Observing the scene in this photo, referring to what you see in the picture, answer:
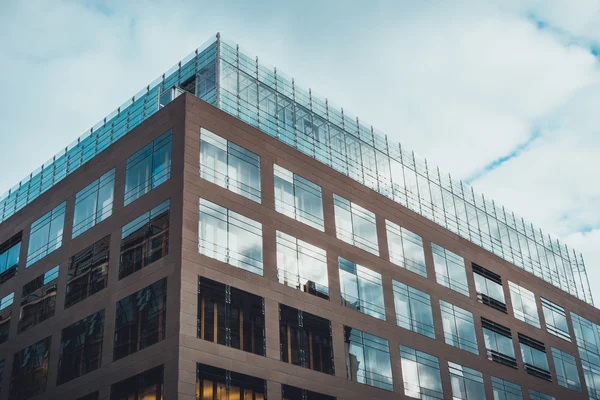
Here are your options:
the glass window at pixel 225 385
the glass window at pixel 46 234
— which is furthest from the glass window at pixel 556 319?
the glass window at pixel 46 234

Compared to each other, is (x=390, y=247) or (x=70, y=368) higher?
(x=390, y=247)

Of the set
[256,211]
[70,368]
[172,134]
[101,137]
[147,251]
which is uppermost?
[101,137]

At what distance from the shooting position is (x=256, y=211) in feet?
164

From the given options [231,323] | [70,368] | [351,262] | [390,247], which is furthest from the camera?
[390,247]

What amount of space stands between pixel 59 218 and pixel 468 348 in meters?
30.1

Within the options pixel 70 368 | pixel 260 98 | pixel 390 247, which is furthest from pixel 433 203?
pixel 70 368

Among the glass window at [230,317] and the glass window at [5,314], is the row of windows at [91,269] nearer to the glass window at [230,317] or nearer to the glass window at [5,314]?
the glass window at [5,314]

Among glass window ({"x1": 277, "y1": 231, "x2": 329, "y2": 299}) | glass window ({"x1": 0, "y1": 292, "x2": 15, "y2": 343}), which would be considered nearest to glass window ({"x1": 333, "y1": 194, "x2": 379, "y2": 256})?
glass window ({"x1": 277, "y1": 231, "x2": 329, "y2": 299})

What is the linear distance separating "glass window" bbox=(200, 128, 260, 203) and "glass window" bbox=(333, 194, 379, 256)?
7157 millimetres

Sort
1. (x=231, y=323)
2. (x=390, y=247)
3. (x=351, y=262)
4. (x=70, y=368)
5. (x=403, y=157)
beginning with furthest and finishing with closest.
A: 1. (x=403, y=157)
2. (x=390, y=247)
3. (x=351, y=262)
4. (x=70, y=368)
5. (x=231, y=323)

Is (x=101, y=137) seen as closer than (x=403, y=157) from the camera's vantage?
Yes

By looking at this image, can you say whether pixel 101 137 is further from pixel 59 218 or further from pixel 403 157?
pixel 403 157

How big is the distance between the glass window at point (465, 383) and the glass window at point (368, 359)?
6974 millimetres

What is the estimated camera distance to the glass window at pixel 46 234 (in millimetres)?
55125
